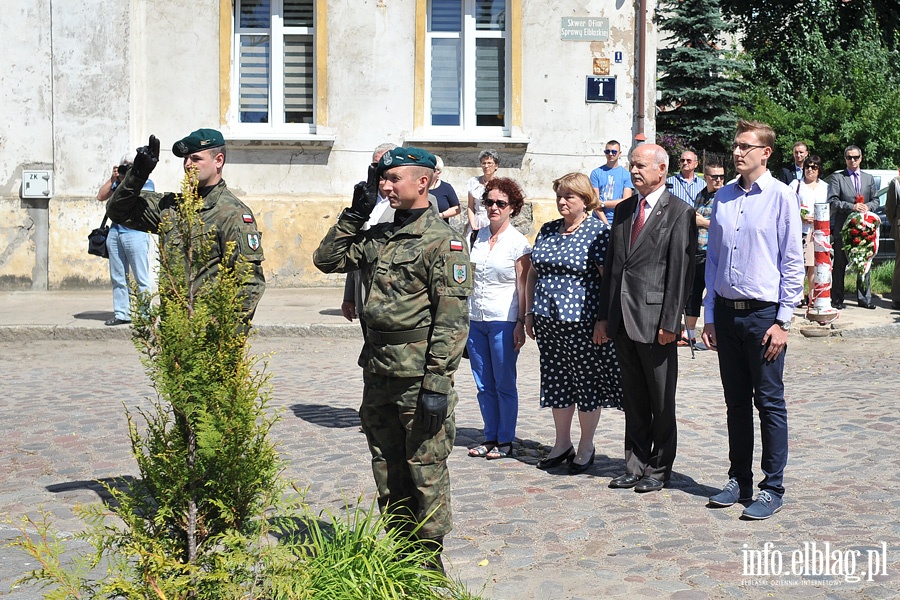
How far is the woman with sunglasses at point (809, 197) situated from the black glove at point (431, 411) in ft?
30.5

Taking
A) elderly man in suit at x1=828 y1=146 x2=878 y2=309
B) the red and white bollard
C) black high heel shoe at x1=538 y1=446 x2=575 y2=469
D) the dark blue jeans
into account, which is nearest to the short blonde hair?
the dark blue jeans

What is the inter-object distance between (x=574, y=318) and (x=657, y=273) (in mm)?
712

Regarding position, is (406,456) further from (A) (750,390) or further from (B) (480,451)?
(B) (480,451)

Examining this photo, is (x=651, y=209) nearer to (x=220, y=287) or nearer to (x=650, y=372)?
(x=650, y=372)

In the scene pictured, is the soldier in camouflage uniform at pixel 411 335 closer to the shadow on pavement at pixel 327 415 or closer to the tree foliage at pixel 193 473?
the tree foliage at pixel 193 473

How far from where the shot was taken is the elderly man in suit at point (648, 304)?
6523 millimetres

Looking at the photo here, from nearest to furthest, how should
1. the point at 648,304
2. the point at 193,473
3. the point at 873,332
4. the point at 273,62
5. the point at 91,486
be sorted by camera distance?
the point at 193,473
the point at 648,304
the point at 91,486
the point at 873,332
the point at 273,62

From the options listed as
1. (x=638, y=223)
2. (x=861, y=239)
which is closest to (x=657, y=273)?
(x=638, y=223)

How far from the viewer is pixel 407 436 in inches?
199

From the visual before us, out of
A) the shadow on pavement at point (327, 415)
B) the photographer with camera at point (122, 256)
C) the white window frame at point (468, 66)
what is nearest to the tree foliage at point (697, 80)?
the white window frame at point (468, 66)

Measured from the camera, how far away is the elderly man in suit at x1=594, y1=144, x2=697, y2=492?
21.4 feet

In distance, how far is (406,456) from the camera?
5109 mm

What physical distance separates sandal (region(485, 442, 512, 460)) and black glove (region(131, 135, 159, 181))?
313 centimetres

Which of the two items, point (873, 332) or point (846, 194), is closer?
point (873, 332)
